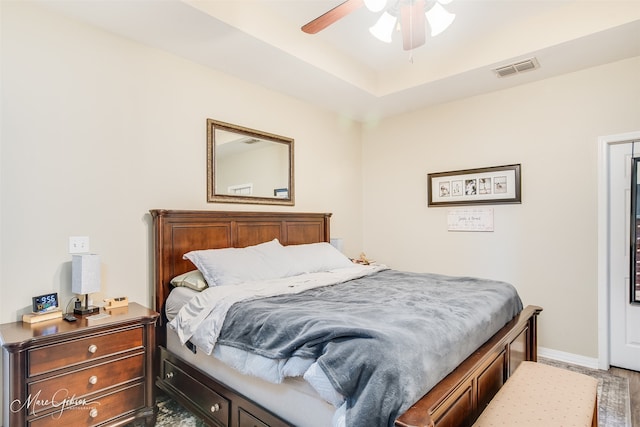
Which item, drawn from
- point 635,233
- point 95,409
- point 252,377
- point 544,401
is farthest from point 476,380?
point 635,233

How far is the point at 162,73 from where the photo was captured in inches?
109

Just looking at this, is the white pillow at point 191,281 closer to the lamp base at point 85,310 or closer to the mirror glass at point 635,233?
the lamp base at point 85,310

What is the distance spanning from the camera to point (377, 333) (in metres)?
1.36

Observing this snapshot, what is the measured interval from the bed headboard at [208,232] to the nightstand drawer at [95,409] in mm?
642

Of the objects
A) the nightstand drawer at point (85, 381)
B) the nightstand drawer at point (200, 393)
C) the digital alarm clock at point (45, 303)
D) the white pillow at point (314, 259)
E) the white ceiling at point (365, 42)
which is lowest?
the nightstand drawer at point (200, 393)

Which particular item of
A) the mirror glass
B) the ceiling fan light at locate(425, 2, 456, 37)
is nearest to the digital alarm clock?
the ceiling fan light at locate(425, 2, 456, 37)

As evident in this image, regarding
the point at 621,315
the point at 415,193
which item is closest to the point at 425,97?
→ the point at 415,193

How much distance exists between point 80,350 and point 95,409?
349 millimetres

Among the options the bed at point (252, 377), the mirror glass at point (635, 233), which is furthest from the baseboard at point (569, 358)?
the bed at point (252, 377)

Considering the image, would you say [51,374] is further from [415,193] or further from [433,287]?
[415,193]

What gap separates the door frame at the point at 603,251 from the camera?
3018 mm

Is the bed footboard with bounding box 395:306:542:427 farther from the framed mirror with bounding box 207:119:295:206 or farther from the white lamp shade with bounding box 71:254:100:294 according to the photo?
the framed mirror with bounding box 207:119:295:206

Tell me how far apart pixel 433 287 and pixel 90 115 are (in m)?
2.66

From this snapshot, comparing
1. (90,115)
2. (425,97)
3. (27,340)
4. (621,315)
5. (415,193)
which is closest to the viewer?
(27,340)
